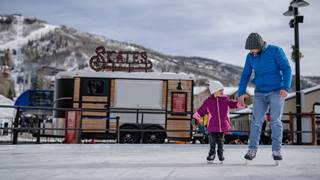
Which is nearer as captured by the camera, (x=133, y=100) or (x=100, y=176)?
(x=100, y=176)

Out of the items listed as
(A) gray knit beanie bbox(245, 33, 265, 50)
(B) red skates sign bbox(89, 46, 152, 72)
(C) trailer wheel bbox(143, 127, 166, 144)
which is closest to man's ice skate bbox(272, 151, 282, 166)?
(A) gray knit beanie bbox(245, 33, 265, 50)

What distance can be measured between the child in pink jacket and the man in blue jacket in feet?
1.05

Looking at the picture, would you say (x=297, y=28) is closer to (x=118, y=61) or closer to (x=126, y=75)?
(x=126, y=75)

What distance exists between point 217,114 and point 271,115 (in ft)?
2.41

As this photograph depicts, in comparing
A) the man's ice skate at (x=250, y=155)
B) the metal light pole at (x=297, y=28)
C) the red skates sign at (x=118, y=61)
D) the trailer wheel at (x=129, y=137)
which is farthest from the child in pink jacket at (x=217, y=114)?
the red skates sign at (x=118, y=61)

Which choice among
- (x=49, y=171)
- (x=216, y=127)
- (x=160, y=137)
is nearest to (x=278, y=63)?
(x=216, y=127)

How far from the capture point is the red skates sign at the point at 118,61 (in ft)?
53.1

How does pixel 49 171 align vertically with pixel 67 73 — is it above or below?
below

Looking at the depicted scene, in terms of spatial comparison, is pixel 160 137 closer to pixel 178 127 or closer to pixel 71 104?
pixel 178 127

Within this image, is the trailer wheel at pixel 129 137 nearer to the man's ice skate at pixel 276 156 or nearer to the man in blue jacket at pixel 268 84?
the man in blue jacket at pixel 268 84

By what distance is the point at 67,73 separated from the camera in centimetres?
1517

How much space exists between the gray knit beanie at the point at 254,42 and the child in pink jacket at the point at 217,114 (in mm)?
751

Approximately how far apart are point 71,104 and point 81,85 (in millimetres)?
771

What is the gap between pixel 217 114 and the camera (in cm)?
534
